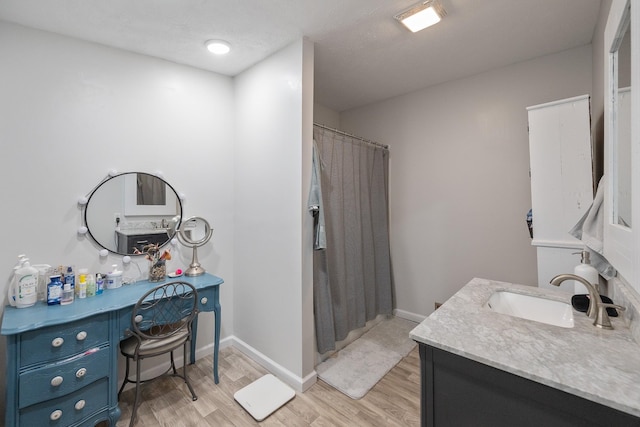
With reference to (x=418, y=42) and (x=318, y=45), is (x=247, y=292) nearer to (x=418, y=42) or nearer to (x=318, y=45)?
(x=318, y=45)

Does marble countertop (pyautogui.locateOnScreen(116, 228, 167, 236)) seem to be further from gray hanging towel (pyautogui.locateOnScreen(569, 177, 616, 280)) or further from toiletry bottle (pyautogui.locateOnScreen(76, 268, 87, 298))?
gray hanging towel (pyautogui.locateOnScreen(569, 177, 616, 280))

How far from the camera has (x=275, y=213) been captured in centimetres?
217

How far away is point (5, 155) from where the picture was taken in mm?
1633

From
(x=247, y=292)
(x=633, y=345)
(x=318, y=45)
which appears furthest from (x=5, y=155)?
(x=633, y=345)

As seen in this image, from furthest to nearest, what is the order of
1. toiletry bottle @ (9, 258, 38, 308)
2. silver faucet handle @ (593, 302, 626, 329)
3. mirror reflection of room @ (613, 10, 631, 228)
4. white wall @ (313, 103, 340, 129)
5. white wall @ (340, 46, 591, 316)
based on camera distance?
white wall @ (313, 103, 340, 129) → white wall @ (340, 46, 591, 316) → toiletry bottle @ (9, 258, 38, 308) → silver faucet handle @ (593, 302, 626, 329) → mirror reflection of room @ (613, 10, 631, 228)

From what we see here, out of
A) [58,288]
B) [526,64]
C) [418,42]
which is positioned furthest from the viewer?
[526,64]

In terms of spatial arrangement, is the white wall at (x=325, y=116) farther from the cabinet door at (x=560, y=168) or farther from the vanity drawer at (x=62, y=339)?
the vanity drawer at (x=62, y=339)

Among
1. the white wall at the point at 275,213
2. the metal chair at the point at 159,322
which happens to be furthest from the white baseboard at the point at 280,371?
the metal chair at the point at 159,322

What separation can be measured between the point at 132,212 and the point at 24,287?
73 centimetres

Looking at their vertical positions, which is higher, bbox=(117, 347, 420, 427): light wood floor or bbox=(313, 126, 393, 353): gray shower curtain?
bbox=(313, 126, 393, 353): gray shower curtain

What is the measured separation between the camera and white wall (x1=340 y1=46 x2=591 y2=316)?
92.6 inches

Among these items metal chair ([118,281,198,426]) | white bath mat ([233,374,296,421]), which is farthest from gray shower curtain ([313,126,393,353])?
metal chair ([118,281,198,426])

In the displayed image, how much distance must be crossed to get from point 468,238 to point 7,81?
3.65m

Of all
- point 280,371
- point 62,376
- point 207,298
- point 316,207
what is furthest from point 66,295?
point 316,207
